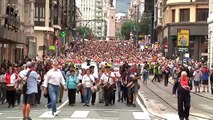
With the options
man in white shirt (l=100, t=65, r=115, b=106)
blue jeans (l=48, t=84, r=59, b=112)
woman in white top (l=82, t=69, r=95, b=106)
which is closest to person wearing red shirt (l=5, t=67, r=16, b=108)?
woman in white top (l=82, t=69, r=95, b=106)

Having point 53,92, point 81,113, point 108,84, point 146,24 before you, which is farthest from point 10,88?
point 146,24

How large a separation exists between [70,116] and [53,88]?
1305 millimetres

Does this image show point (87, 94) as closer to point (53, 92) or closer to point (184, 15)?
point (53, 92)

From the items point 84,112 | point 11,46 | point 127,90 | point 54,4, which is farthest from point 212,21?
point 54,4

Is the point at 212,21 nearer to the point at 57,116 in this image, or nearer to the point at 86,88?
the point at 86,88

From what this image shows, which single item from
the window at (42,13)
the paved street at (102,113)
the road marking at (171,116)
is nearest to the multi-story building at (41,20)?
the window at (42,13)

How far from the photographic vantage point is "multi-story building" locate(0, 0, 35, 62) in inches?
1602

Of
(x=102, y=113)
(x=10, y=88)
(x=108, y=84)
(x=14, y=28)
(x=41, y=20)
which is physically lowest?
(x=102, y=113)

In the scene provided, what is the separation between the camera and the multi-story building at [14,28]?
40703mm

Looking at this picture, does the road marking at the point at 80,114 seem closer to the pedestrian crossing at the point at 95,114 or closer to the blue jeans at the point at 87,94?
the pedestrian crossing at the point at 95,114

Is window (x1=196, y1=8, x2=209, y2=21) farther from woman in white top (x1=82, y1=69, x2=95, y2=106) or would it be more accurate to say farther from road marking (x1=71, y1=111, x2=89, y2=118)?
road marking (x1=71, y1=111, x2=89, y2=118)

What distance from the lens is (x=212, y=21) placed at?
54500 mm

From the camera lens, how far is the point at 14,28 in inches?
1823

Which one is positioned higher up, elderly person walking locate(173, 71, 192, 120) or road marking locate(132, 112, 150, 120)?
elderly person walking locate(173, 71, 192, 120)
